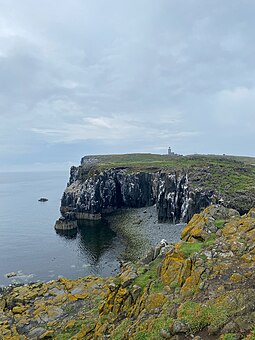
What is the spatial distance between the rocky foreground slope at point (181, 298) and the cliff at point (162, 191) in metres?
58.9

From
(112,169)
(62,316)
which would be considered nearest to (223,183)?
(112,169)

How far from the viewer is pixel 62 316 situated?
26344 millimetres

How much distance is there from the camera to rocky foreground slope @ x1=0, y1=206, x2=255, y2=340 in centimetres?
1244

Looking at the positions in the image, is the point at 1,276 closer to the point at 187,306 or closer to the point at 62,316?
the point at 62,316

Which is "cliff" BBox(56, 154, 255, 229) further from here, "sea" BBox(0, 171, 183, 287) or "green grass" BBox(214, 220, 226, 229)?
"green grass" BBox(214, 220, 226, 229)

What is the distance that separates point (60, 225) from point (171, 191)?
4001 cm

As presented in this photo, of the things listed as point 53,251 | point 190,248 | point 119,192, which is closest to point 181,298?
point 190,248

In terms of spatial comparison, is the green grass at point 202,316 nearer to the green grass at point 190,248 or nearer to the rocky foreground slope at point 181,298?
the rocky foreground slope at point 181,298

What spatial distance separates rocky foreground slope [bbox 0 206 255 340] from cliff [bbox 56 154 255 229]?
193 feet

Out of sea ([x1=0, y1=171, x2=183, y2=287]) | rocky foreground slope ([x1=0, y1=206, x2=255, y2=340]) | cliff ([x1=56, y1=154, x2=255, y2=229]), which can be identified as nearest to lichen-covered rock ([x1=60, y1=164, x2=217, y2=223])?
cliff ([x1=56, y1=154, x2=255, y2=229])

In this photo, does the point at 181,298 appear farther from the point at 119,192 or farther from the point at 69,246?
the point at 119,192

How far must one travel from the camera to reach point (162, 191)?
326ft

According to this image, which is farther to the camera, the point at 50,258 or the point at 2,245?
the point at 2,245

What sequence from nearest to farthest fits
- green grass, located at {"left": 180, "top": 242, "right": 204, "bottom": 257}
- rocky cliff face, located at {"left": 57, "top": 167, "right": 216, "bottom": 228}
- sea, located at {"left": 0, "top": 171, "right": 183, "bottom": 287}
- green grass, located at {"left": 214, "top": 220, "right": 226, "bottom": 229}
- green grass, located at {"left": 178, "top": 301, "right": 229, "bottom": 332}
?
green grass, located at {"left": 178, "top": 301, "right": 229, "bottom": 332}
green grass, located at {"left": 180, "top": 242, "right": 204, "bottom": 257}
green grass, located at {"left": 214, "top": 220, "right": 226, "bottom": 229}
sea, located at {"left": 0, "top": 171, "right": 183, "bottom": 287}
rocky cliff face, located at {"left": 57, "top": 167, "right": 216, "bottom": 228}
